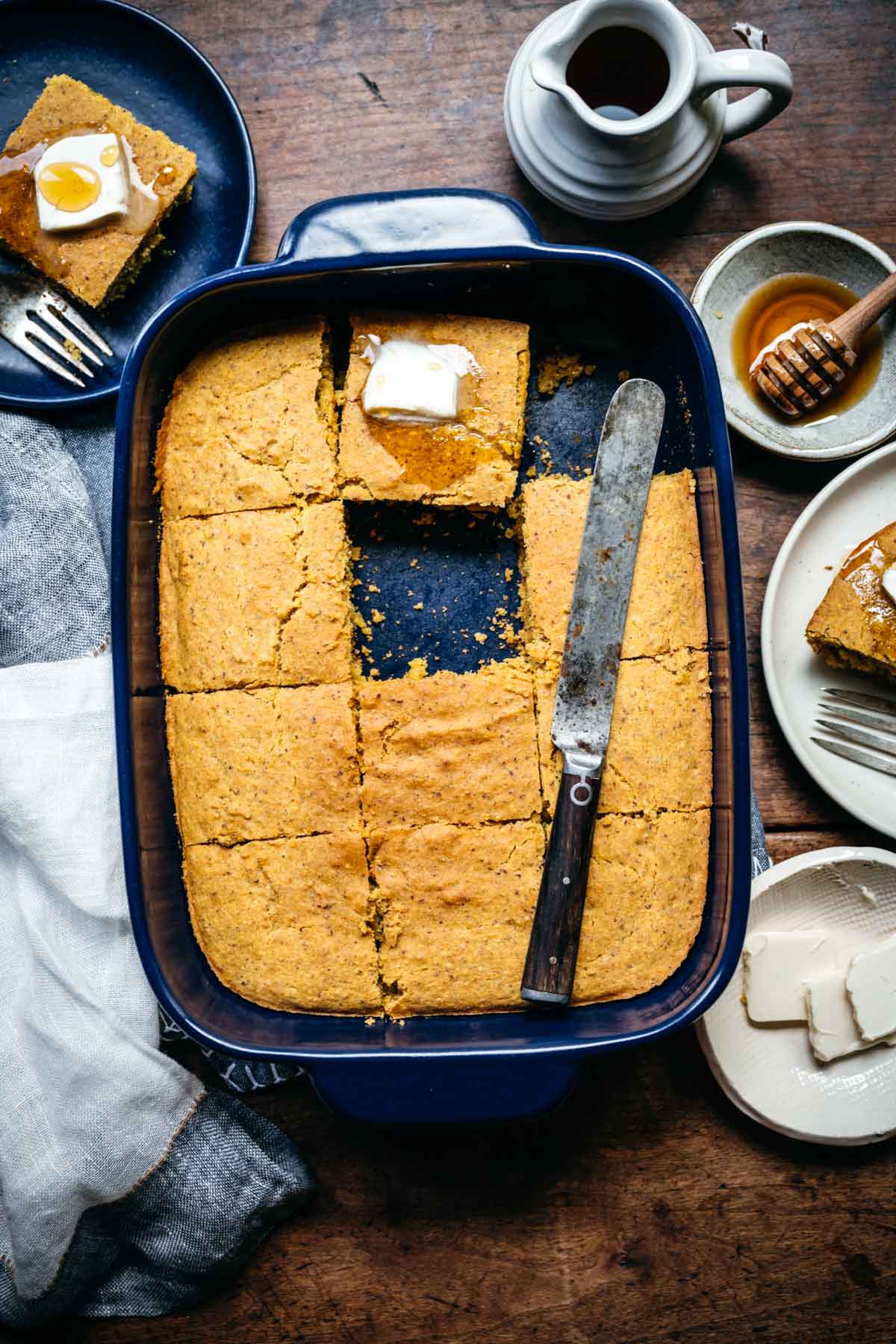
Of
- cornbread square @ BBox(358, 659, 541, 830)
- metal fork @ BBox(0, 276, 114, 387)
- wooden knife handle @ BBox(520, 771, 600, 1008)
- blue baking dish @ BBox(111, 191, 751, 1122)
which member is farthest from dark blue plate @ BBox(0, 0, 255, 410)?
wooden knife handle @ BBox(520, 771, 600, 1008)

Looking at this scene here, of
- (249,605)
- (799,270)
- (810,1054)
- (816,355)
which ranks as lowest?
(810,1054)

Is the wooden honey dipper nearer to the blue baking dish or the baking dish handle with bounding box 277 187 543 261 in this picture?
the blue baking dish

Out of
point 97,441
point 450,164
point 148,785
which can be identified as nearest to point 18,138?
point 97,441

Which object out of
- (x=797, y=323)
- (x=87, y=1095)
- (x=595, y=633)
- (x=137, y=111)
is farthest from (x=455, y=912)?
(x=137, y=111)

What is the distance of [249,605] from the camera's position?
2.30 metres

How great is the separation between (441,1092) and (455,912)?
0.40 meters

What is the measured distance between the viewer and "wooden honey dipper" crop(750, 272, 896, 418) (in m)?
2.37

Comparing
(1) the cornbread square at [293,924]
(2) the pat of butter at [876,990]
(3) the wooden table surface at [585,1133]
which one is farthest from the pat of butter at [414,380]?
(2) the pat of butter at [876,990]

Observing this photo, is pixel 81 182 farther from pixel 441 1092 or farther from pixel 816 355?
pixel 441 1092

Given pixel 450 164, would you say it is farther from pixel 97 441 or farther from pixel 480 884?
pixel 480 884

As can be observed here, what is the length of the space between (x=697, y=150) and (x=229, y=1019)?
7.90ft

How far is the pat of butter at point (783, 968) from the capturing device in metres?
2.36

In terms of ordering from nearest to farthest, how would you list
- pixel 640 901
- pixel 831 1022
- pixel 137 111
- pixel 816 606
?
pixel 640 901 < pixel 831 1022 < pixel 816 606 < pixel 137 111

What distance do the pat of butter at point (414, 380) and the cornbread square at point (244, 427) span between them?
0.15 meters
